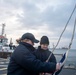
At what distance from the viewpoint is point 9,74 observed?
498 centimetres

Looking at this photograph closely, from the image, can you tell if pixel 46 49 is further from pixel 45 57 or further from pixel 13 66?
pixel 13 66

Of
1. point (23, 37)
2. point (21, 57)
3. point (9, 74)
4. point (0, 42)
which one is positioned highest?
point (0, 42)

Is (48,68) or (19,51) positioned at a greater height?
(19,51)

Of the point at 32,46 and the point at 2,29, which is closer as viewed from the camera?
the point at 32,46

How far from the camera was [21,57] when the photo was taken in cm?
477

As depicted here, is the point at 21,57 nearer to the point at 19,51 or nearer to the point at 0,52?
the point at 19,51

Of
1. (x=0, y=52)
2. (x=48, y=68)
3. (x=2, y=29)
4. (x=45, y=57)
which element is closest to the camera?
(x=48, y=68)

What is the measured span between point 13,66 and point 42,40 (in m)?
1.56

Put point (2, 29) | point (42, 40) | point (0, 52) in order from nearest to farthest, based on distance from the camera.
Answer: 1. point (42, 40)
2. point (0, 52)
3. point (2, 29)

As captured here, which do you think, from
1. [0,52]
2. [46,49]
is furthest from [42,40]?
[0,52]

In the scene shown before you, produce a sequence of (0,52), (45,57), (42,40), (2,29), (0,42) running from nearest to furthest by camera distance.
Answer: (45,57), (42,40), (0,52), (0,42), (2,29)

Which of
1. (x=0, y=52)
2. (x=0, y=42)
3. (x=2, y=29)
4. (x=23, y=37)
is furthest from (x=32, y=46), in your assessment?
(x=2, y=29)

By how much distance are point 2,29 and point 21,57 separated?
69.5 meters

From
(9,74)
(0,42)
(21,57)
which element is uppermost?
(0,42)
